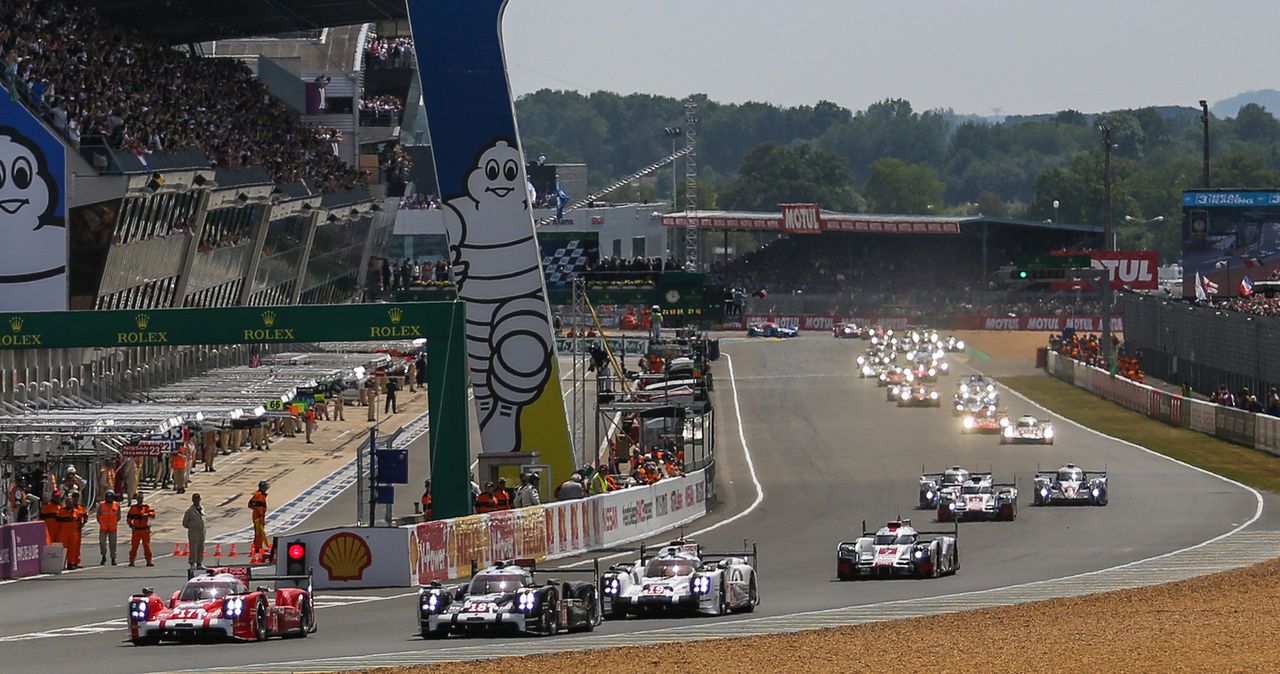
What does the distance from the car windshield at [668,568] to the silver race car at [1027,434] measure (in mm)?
36545

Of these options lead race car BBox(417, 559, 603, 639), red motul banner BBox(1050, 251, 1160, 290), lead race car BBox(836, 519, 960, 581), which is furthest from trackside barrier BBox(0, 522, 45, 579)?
red motul banner BBox(1050, 251, 1160, 290)

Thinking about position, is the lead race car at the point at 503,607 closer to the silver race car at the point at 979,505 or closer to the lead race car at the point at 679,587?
the lead race car at the point at 679,587

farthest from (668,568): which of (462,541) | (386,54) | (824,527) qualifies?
(386,54)

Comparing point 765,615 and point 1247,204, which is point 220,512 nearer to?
point 765,615

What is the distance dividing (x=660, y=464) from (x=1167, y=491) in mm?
12811

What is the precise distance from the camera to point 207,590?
25.2 m

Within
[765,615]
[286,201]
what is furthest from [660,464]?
[286,201]

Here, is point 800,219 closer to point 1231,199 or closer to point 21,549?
point 1231,199

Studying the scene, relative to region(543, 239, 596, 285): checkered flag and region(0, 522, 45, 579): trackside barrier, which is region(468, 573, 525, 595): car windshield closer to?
region(0, 522, 45, 579): trackside barrier

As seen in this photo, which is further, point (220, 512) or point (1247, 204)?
point (1247, 204)

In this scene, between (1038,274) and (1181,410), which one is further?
(1038,274)

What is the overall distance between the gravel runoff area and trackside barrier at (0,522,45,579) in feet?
45.7

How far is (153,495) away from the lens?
46781 millimetres

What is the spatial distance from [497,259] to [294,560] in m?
→ 13.8
